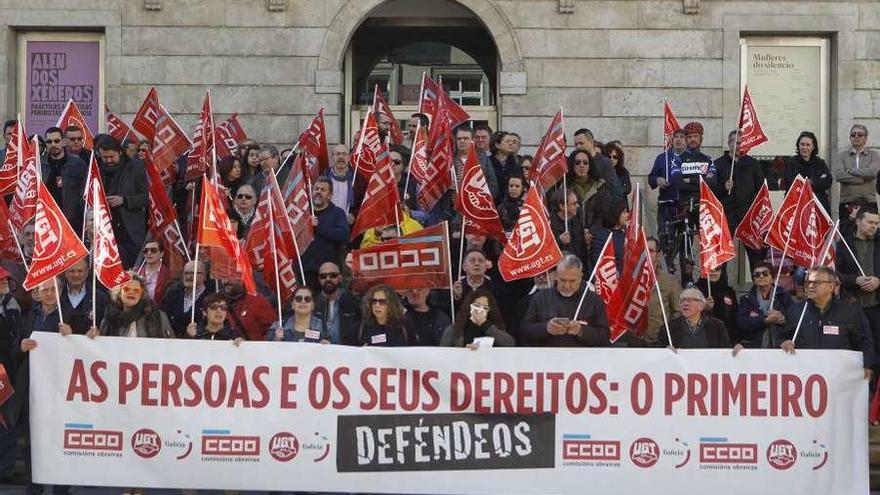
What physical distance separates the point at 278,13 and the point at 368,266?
28.7 feet

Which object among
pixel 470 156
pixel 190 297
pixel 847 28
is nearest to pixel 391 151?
pixel 470 156

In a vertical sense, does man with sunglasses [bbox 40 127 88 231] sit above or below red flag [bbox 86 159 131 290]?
above

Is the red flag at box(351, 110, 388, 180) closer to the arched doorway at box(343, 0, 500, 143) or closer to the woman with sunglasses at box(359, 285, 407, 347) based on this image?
the woman with sunglasses at box(359, 285, 407, 347)

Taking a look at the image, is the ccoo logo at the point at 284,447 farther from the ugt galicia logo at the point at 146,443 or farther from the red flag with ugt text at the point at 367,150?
the red flag with ugt text at the point at 367,150

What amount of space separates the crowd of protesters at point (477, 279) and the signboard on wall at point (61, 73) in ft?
13.3

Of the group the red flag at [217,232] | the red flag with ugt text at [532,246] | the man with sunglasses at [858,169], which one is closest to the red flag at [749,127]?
the man with sunglasses at [858,169]

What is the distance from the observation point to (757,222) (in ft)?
56.7

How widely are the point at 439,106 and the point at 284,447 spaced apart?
19.6 ft

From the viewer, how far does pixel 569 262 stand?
44.8 feet

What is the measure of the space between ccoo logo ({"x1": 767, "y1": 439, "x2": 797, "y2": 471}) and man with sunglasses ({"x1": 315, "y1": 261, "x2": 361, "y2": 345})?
3371 millimetres

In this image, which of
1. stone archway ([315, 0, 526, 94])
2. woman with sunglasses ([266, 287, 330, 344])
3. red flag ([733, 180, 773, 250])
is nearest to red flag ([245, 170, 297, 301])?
woman with sunglasses ([266, 287, 330, 344])

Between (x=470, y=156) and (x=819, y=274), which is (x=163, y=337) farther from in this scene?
(x=819, y=274)

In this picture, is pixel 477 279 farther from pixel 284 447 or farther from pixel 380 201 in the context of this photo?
pixel 284 447

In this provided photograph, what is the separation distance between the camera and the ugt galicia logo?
515 inches
